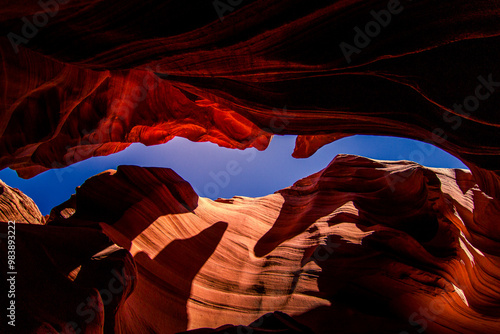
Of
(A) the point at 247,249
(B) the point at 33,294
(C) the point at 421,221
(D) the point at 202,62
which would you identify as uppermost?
(D) the point at 202,62

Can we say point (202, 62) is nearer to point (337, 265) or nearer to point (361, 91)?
point (361, 91)

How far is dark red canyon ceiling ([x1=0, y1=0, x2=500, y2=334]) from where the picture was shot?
3.99 meters

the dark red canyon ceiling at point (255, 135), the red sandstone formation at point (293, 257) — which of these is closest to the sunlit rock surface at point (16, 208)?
the dark red canyon ceiling at point (255, 135)

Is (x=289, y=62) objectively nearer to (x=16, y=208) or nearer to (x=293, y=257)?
(x=293, y=257)

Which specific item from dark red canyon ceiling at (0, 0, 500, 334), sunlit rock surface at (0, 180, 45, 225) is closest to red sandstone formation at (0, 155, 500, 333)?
dark red canyon ceiling at (0, 0, 500, 334)

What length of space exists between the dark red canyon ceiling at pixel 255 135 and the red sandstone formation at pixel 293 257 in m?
0.05

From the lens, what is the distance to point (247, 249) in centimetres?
888

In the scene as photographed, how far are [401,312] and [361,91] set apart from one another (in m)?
6.04

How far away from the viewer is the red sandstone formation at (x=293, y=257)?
591 centimetres

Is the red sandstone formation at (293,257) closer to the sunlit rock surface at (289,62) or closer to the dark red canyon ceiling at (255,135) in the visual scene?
the dark red canyon ceiling at (255,135)

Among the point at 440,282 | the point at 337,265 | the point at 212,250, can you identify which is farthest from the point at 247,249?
the point at 440,282

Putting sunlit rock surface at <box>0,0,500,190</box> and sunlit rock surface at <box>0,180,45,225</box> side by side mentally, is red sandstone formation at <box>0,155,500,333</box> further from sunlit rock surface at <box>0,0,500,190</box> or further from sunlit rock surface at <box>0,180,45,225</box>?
sunlit rock surface at <box>0,0,500,190</box>

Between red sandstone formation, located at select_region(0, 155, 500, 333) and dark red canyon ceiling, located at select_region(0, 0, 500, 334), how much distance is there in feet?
0.15

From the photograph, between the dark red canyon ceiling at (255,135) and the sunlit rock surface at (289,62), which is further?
the dark red canyon ceiling at (255,135)
